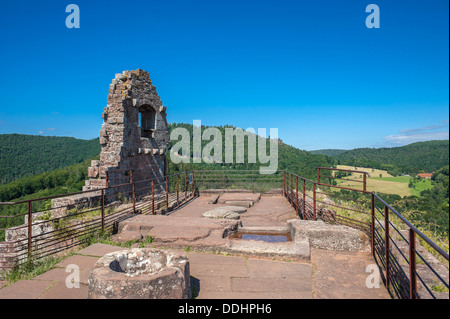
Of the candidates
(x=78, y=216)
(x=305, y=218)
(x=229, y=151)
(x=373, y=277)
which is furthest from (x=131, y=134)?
(x=229, y=151)

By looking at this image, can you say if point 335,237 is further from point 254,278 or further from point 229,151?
point 229,151

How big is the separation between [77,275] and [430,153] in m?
67.5

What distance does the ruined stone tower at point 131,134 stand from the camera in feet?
30.7

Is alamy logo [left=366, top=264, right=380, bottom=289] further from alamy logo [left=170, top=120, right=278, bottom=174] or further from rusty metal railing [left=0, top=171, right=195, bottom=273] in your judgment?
alamy logo [left=170, top=120, right=278, bottom=174]

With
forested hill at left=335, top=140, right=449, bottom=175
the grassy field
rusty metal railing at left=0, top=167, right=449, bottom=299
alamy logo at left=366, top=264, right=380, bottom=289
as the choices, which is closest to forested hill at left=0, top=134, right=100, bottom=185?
the grassy field

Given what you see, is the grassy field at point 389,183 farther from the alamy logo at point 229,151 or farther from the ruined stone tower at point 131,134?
the ruined stone tower at point 131,134

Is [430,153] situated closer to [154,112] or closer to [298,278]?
[154,112]

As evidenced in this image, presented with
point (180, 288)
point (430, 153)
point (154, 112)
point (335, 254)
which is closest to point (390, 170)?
point (430, 153)

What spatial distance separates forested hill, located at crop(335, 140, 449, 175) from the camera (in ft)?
142

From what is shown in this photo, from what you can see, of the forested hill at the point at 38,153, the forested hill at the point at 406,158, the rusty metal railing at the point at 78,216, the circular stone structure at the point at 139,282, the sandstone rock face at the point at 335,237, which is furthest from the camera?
the forested hill at the point at 38,153

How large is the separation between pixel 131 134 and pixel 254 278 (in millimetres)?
8018

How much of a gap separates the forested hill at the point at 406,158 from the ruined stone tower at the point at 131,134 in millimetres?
36402

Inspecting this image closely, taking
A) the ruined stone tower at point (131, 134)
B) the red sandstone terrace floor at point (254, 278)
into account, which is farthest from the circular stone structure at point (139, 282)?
the ruined stone tower at point (131, 134)

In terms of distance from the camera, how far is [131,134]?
10.1 meters
